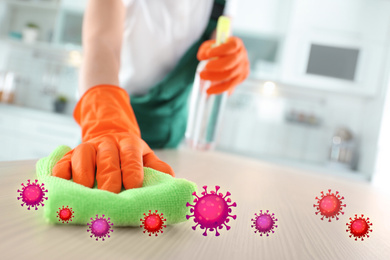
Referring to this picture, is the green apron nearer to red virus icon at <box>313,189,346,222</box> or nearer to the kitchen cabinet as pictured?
red virus icon at <box>313,189,346,222</box>

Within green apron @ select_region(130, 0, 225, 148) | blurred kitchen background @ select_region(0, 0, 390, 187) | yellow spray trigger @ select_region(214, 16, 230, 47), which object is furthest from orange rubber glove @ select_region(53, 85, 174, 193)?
blurred kitchen background @ select_region(0, 0, 390, 187)

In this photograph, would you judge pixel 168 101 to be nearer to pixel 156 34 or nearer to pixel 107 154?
pixel 156 34

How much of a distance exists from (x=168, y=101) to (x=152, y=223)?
0.76 m

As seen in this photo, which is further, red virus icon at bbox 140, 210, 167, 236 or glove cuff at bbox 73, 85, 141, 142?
glove cuff at bbox 73, 85, 141, 142

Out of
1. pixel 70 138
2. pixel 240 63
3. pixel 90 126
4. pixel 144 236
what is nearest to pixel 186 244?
pixel 144 236

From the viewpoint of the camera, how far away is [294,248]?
0.29m

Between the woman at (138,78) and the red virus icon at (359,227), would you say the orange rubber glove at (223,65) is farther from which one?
the red virus icon at (359,227)

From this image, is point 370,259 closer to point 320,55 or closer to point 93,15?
point 93,15

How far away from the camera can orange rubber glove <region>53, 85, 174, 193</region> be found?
318 mm

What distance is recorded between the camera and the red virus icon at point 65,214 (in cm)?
26

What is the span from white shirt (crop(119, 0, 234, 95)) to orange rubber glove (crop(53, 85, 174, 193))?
517 mm

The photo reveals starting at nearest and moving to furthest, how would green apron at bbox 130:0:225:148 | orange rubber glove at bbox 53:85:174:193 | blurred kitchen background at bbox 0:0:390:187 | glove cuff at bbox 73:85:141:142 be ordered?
orange rubber glove at bbox 53:85:174:193 → glove cuff at bbox 73:85:141:142 → green apron at bbox 130:0:225:148 → blurred kitchen background at bbox 0:0:390:187

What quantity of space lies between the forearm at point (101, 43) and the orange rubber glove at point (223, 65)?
16 cm

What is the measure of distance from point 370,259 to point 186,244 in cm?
15
